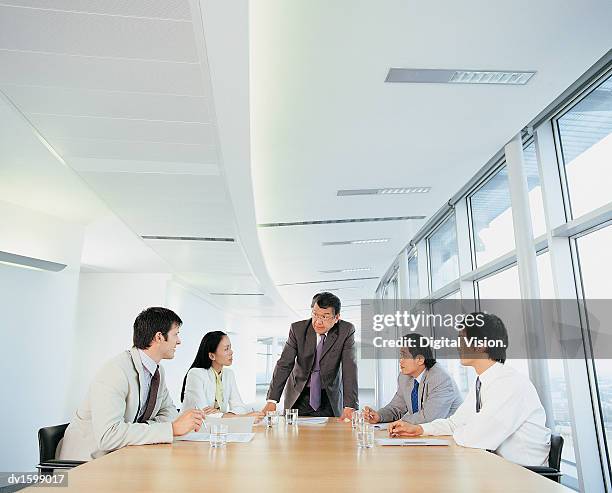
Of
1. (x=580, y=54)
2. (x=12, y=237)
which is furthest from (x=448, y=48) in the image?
(x=12, y=237)

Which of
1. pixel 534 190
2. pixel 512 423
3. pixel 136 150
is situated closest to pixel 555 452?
pixel 512 423

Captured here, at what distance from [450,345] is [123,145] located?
5.22 m

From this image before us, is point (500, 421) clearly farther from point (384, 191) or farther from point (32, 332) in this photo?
point (32, 332)

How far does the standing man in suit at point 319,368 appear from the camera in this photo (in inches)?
149

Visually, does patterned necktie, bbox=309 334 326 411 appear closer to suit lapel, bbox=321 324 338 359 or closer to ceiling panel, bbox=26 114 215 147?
suit lapel, bbox=321 324 338 359

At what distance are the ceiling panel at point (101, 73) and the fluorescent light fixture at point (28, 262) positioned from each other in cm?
267

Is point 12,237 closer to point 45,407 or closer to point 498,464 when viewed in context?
point 45,407

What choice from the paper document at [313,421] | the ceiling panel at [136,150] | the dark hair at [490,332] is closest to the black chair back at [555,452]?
the dark hair at [490,332]

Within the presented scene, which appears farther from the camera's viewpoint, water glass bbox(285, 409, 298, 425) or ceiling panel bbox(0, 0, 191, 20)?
water glass bbox(285, 409, 298, 425)

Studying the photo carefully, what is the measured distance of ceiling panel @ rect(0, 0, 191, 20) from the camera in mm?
2299

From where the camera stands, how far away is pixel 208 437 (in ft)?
Result: 8.21

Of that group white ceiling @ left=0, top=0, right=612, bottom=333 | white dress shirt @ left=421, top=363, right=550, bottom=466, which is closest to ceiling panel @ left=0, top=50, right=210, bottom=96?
white ceiling @ left=0, top=0, right=612, bottom=333

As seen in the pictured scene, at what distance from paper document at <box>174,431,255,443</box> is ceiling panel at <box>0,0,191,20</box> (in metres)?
2.01

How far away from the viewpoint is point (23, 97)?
10.3ft
